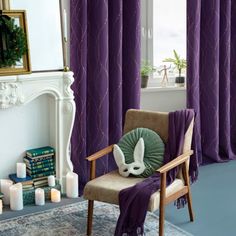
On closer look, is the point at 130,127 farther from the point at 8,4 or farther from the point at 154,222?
the point at 8,4

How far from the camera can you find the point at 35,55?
338 centimetres

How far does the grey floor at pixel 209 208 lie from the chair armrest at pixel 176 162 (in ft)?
1.62

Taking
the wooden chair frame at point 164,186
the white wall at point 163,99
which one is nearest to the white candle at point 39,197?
the wooden chair frame at point 164,186

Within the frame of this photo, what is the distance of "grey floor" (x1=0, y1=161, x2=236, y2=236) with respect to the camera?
9.96ft

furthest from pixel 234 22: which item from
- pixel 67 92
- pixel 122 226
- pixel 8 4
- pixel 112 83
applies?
pixel 122 226

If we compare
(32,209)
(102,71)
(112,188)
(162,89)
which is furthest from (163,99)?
(112,188)

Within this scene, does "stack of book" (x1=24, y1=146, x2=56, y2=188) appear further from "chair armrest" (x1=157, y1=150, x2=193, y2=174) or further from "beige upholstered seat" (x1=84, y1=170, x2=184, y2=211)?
"chair armrest" (x1=157, y1=150, x2=193, y2=174)

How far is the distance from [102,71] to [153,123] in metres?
0.77

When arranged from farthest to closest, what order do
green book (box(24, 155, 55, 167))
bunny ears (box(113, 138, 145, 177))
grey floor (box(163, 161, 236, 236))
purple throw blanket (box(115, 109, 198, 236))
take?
1. green book (box(24, 155, 55, 167))
2. grey floor (box(163, 161, 236, 236))
3. bunny ears (box(113, 138, 145, 177))
4. purple throw blanket (box(115, 109, 198, 236))

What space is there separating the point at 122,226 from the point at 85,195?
1.04ft

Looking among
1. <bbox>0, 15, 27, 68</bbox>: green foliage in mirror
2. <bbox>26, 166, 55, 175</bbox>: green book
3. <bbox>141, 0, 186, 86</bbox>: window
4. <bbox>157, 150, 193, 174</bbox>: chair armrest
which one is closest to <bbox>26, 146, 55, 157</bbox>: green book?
<bbox>26, 166, 55, 175</bbox>: green book

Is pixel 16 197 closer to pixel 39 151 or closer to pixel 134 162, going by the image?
pixel 39 151

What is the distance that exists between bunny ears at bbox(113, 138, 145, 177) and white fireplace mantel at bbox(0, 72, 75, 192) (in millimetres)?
727

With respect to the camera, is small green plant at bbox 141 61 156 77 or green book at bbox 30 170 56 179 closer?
green book at bbox 30 170 56 179
